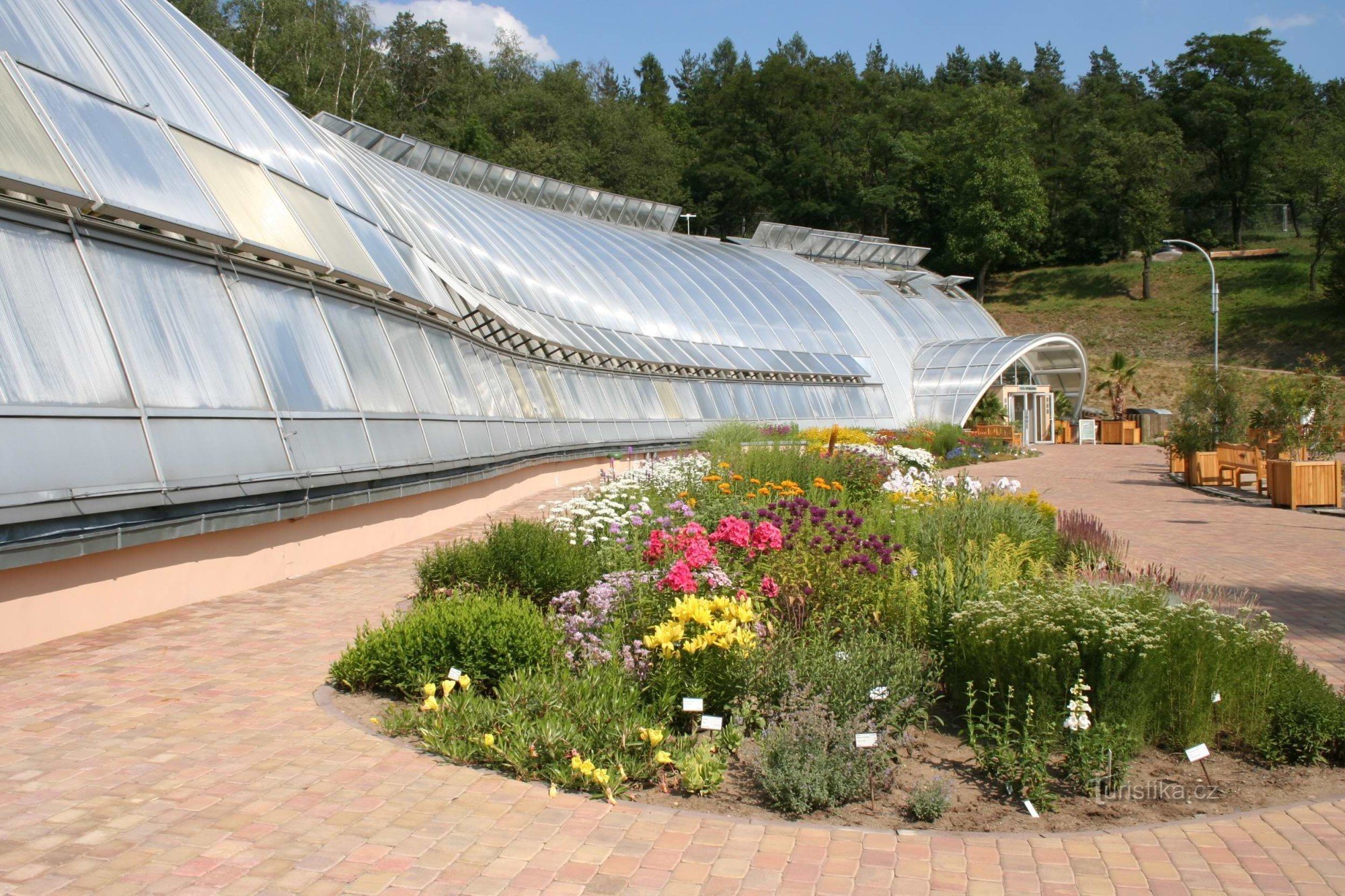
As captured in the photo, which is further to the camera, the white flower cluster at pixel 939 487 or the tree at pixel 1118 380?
the tree at pixel 1118 380

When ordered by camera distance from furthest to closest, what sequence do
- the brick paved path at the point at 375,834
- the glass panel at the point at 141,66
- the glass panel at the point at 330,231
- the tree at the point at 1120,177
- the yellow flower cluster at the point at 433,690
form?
the tree at the point at 1120,177 → the glass panel at the point at 330,231 → the glass panel at the point at 141,66 → the yellow flower cluster at the point at 433,690 → the brick paved path at the point at 375,834

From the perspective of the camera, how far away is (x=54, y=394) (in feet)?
23.9

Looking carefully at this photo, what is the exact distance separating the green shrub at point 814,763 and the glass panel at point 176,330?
18.6ft

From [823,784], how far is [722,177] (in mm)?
77614

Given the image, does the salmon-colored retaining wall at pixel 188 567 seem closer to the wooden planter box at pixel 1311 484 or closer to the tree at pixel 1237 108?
the wooden planter box at pixel 1311 484

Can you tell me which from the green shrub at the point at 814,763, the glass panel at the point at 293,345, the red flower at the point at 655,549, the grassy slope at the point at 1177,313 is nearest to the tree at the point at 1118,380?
the grassy slope at the point at 1177,313

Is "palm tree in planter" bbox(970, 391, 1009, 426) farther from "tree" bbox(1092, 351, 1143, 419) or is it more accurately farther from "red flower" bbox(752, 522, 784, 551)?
"red flower" bbox(752, 522, 784, 551)

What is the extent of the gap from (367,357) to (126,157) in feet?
11.6

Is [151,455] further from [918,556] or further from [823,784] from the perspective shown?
[918,556]

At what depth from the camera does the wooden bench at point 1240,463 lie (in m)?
22.0

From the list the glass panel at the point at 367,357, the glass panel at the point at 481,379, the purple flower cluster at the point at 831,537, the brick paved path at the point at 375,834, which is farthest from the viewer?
the glass panel at the point at 481,379

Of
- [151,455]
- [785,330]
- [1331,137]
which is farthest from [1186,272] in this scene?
[151,455]

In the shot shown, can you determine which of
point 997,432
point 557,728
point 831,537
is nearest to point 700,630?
point 557,728

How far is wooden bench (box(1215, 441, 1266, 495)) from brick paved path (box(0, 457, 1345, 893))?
19.1 m
